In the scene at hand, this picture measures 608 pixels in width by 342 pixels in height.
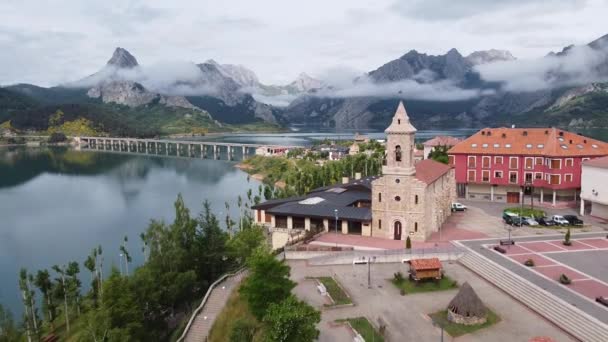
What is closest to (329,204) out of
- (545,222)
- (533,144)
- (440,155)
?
(545,222)

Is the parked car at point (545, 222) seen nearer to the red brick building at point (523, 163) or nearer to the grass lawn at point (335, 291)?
the red brick building at point (523, 163)

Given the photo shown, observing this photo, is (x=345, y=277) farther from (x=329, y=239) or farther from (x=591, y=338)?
(x=591, y=338)

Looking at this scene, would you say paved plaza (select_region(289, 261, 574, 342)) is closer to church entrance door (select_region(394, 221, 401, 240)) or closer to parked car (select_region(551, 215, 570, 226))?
church entrance door (select_region(394, 221, 401, 240))

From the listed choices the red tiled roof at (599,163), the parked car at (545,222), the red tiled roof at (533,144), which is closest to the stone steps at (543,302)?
the parked car at (545,222)

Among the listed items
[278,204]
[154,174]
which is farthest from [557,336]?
[154,174]

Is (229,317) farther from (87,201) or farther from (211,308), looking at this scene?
(87,201)
